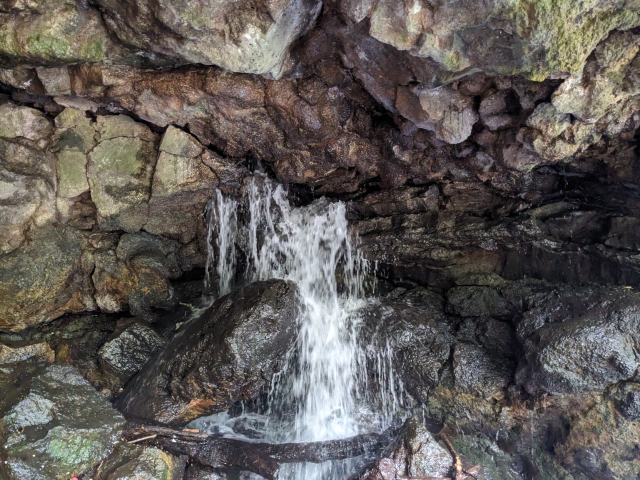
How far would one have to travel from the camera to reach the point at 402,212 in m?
5.95

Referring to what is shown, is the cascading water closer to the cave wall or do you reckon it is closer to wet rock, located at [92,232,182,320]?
the cave wall

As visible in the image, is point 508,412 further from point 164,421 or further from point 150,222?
point 150,222

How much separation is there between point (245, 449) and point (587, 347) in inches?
135

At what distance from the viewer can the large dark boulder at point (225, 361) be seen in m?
4.90

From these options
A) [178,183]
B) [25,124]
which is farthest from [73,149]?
[178,183]

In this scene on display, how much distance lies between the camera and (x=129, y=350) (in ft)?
19.4

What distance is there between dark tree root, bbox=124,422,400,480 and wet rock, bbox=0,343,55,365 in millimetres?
1257

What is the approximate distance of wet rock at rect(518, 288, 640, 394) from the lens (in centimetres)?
397

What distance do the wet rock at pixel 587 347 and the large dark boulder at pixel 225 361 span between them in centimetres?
258

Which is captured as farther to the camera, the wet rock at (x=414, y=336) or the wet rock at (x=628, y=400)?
the wet rock at (x=414, y=336)

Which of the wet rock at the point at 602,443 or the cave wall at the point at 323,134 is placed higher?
the cave wall at the point at 323,134

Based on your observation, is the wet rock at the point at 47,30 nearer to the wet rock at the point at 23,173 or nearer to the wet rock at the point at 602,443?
the wet rock at the point at 23,173

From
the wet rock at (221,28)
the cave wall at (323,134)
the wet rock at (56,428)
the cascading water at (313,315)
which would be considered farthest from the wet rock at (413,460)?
the wet rock at (221,28)

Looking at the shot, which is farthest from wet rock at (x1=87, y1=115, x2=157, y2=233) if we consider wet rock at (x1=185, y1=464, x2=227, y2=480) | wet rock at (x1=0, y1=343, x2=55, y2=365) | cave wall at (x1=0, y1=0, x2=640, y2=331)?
wet rock at (x1=185, y1=464, x2=227, y2=480)
